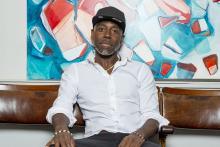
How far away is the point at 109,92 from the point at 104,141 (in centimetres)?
→ 34

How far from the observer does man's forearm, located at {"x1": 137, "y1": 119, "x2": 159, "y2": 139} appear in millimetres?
1980

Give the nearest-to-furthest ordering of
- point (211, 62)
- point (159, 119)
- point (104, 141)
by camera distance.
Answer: point (104, 141)
point (159, 119)
point (211, 62)

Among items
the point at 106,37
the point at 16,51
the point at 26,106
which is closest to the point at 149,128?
the point at 106,37

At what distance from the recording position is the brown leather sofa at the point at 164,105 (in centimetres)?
228

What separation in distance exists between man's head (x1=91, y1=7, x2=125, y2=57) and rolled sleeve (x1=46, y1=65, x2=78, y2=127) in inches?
9.2

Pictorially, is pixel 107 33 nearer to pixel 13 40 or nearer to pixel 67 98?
pixel 67 98

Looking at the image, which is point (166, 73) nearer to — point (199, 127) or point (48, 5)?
point (199, 127)

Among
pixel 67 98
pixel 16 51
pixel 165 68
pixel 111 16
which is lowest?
pixel 67 98

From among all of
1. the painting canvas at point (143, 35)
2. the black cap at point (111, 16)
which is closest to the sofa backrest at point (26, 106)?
the painting canvas at point (143, 35)

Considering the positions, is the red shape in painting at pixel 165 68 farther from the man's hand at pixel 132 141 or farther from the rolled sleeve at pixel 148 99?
the man's hand at pixel 132 141

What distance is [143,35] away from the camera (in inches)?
98.6

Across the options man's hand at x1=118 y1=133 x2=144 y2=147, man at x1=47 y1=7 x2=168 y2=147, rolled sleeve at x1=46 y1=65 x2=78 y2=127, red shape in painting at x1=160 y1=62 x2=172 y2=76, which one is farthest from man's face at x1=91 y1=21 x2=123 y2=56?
man's hand at x1=118 y1=133 x2=144 y2=147

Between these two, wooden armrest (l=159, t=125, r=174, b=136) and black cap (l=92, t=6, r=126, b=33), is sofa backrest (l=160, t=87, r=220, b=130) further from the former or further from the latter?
black cap (l=92, t=6, r=126, b=33)

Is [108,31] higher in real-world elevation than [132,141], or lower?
higher
